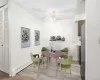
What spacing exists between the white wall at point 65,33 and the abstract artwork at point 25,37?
1.91m

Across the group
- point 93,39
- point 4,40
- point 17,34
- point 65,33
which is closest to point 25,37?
point 17,34

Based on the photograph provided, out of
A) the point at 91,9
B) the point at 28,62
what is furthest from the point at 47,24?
the point at 91,9

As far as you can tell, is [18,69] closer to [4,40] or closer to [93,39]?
[4,40]

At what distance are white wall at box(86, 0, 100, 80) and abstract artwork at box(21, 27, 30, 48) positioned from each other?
2.69 m

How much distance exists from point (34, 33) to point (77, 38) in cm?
248

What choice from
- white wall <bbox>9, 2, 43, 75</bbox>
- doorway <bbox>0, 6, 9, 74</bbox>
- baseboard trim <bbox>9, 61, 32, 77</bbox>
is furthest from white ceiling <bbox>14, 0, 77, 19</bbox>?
baseboard trim <bbox>9, 61, 32, 77</bbox>

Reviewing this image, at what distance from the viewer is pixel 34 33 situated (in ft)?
15.5

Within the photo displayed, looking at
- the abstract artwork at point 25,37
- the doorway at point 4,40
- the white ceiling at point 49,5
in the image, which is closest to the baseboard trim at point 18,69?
the doorway at point 4,40

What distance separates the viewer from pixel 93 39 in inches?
65.7

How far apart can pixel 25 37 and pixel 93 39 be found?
2.89 meters

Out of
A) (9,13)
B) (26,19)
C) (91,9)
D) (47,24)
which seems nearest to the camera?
(91,9)

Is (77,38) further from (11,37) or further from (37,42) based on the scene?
(11,37)

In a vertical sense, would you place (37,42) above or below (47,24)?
below

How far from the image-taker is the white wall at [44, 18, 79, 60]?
5.12 m
